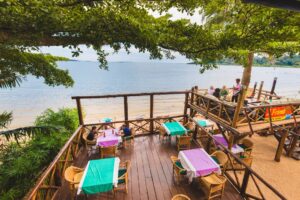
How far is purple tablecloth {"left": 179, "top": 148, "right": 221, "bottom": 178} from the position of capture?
411 cm

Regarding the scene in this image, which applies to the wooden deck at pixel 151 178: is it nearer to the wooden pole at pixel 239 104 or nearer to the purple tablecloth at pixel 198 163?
the purple tablecloth at pixel 198 163

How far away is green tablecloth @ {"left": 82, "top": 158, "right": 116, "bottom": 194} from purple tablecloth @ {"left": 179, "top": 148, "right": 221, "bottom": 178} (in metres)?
2.12

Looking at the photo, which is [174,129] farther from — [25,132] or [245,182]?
[25,132]

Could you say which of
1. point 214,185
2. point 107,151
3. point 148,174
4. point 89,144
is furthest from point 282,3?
point 89,144

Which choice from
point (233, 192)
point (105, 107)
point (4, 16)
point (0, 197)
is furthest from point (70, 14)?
point (105, 107)

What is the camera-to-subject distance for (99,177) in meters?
3.74

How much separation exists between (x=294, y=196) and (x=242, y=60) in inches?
232

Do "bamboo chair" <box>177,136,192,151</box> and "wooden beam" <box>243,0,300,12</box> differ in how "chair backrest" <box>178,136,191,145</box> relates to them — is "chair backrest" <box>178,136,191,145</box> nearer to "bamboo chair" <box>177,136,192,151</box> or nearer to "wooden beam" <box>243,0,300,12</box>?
"bamboo chair" <box>177,136,192,151</box>

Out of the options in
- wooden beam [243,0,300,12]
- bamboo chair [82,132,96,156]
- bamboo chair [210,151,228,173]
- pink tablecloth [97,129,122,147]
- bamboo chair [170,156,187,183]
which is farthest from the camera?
bamboo chair [82,132,96,156]

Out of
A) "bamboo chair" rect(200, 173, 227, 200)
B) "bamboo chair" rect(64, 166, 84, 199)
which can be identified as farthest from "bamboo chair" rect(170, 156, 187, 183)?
"bamboo chair" rect(64, 166, 84, 199)

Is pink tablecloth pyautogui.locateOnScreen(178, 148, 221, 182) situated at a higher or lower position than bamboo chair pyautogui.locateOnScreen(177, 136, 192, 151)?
higher

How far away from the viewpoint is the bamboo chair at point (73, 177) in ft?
12.3

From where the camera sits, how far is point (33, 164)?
595cm

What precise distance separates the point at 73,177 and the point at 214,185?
369 centimetres
